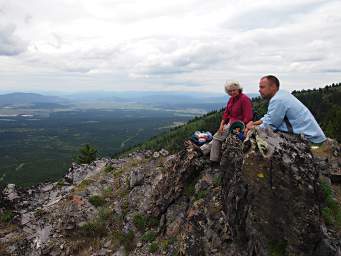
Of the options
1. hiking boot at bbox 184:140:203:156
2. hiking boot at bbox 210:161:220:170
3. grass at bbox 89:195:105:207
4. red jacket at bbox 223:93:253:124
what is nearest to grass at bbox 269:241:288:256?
red jacket at bbox 223:93:253:124

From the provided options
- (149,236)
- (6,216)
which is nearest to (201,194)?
(149,236)

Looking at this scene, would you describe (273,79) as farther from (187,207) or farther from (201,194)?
(187,207)

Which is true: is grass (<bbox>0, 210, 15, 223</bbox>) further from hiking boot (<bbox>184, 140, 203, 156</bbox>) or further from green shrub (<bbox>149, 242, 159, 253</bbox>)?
hiking boot (<bbox>184, 140, 203, 156</bbox>)

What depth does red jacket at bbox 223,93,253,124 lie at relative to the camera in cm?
1423

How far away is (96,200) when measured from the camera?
2011cm

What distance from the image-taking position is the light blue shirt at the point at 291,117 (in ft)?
38.4

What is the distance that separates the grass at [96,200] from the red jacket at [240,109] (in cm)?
979

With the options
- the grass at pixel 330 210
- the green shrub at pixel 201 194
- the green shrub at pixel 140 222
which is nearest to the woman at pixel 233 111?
the green shrub at pixel 201 194

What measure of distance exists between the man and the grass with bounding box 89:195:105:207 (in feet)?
39.0

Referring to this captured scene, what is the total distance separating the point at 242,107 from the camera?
47.4ft

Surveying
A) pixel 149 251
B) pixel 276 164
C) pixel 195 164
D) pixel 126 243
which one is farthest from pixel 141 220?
pixel 276 164

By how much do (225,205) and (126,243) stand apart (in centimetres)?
603

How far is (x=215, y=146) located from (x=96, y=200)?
8674 millimetres

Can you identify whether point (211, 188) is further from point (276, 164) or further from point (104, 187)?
point (104, 187)
